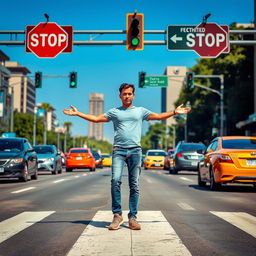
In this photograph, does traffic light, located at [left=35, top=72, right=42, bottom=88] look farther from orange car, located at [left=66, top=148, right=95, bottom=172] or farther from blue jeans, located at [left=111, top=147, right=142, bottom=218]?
blue jeans, located at [left=111, top=147, right=142, bottom=218]

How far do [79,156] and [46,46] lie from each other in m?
14.3

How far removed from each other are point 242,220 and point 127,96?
2.68 m

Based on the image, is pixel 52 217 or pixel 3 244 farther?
pixel 52 217

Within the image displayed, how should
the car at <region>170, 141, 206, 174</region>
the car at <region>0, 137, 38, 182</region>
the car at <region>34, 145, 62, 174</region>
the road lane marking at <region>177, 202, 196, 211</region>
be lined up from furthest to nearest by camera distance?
the car at <region>170, 141, 206, 174</region>
the car at <region>34, 145, 62, 174</region>
the car at <region>0, 137, 38, 182</region>
the road lane marking at <region>177, 202, 196, 211</region>

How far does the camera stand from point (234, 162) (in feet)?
43.5

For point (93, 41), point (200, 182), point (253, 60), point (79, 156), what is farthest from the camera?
point (253, 60)

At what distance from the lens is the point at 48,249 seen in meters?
5.25

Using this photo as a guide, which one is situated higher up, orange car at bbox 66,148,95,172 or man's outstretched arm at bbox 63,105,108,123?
man's outstretched arm at bbox 63,105,108,123

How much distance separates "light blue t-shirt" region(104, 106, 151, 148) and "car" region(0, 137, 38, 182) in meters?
11.2

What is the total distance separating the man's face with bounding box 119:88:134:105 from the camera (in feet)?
22.4

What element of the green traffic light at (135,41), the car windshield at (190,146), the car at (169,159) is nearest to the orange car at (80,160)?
the car at (169,159)

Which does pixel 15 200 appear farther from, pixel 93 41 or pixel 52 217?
pixel 93 41

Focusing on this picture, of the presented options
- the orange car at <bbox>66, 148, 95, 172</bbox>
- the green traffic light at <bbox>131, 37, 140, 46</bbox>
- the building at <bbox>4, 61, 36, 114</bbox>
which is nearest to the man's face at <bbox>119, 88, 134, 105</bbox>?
the green traffic light at <bbox>131, 37, 140, 46</bbox>

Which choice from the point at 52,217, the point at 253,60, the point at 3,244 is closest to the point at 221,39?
the point at 52,217
